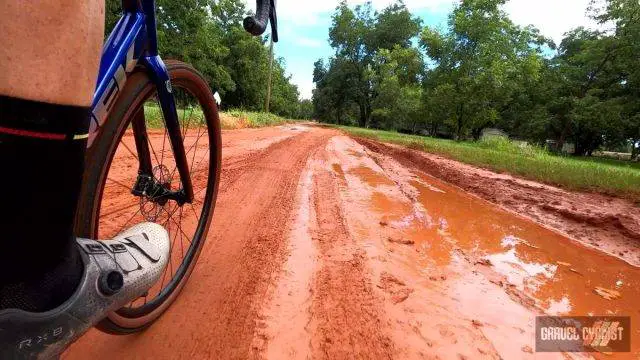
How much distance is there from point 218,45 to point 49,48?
114 feet

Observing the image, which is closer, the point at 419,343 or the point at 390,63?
the point at 419,343

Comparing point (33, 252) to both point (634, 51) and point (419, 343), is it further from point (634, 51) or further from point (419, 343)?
point (634, 51)

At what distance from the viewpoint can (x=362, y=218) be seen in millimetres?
3324

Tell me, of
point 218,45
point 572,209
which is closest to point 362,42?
point 218,45

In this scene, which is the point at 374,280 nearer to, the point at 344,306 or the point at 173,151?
the point at 344,306

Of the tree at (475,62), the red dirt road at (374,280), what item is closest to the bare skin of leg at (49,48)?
the red dirt road at (374,280)

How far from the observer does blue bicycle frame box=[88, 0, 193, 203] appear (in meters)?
1.00

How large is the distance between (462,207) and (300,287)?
310 cm

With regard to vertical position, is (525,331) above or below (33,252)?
below

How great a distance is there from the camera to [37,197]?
650 millimetres

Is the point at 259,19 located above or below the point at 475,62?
below

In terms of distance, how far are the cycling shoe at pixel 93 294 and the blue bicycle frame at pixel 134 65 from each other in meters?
0.32

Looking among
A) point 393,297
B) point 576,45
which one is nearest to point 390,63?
point 576,45

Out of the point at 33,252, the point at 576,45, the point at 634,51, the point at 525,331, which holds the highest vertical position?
the point at 576,45
